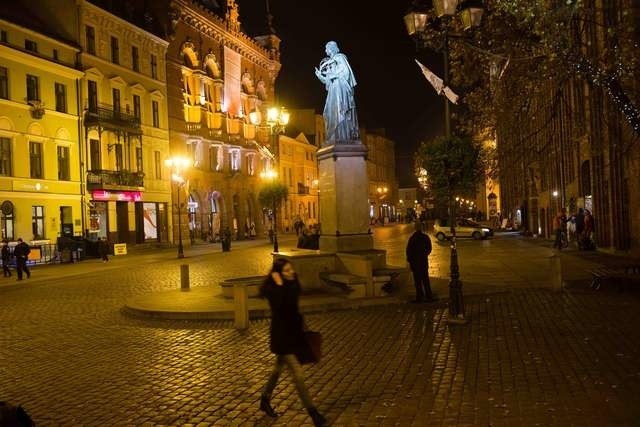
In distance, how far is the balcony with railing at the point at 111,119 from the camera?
40.2m

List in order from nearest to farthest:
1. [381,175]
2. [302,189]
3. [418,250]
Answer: [418,250] → [302,189] → [381,175]

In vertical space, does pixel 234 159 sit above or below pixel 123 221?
above

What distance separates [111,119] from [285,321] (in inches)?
1514

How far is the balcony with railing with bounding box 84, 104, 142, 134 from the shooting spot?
40.2 metres

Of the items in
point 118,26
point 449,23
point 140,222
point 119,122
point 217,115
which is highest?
point 118,26

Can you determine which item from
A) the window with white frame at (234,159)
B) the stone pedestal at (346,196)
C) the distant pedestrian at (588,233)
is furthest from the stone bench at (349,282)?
the window with white frame at (234,159)

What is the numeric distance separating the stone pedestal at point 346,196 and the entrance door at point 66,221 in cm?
2637

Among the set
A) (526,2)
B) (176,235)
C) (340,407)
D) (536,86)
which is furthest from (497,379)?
(176,235)

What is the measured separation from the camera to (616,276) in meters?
14.8

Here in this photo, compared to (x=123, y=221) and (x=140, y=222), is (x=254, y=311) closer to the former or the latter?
(x=123, y=221)

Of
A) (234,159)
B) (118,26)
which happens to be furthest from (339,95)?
(234,159)

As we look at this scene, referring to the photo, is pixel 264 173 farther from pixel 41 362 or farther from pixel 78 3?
pixel 41 362

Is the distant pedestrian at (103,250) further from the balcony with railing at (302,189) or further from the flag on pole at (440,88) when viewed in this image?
the balcony with railing at (302,189)

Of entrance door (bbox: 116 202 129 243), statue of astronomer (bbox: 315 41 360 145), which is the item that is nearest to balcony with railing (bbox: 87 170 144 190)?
entrance door (bbox: 116 202 129 243)
